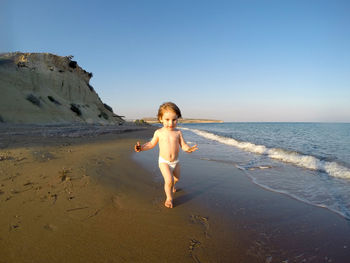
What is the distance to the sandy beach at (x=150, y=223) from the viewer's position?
1.69m

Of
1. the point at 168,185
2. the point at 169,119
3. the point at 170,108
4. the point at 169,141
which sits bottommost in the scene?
the point at 168,185

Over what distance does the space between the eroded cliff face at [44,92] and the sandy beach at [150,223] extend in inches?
690

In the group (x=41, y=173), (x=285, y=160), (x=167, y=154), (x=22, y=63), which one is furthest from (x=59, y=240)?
(x=22, y=63)

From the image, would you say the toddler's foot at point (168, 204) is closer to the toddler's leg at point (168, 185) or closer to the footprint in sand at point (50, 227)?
the toddler's leg at point (168, 185)

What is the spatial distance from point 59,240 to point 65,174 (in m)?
1.98

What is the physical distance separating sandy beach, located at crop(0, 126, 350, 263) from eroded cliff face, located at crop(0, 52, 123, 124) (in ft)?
57.5

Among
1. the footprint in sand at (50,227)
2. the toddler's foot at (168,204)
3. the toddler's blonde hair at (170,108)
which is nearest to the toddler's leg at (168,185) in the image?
the toddler's foot at (168,204)

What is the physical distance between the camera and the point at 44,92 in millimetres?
23719

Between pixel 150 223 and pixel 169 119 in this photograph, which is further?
pixel 169 119

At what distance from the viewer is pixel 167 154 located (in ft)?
10.1

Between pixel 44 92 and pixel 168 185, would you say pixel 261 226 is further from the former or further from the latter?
pixel 44 92

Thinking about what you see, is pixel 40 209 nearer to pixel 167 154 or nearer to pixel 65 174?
pixel 65 174

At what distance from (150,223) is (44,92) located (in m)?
27.4

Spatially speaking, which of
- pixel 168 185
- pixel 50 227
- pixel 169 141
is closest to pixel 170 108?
pixel 169 141
